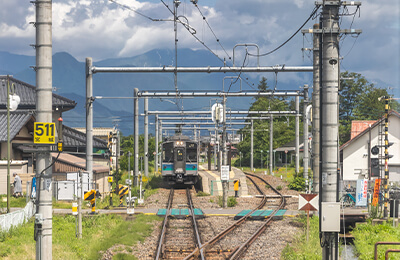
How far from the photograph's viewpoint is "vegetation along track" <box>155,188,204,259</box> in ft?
47.8

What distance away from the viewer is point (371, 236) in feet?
58.0

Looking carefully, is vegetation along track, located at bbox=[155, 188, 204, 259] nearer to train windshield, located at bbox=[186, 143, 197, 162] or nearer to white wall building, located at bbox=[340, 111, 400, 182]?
train windshield, located at bbox=[186, 143, 197, 162]

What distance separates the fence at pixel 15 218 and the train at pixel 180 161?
18057mm

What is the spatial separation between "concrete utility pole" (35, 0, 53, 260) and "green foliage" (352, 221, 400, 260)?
8.38m

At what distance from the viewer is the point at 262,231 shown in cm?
1870

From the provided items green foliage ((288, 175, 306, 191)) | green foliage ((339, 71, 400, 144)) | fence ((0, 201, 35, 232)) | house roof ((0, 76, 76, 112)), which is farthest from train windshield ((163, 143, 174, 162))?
green foliage ((339, 71, 400, 144))

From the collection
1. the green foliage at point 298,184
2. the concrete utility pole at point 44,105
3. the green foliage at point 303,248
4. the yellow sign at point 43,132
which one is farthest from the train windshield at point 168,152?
the yellow sign at point 43,132

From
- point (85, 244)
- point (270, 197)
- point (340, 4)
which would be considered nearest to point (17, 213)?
point (85, 244)

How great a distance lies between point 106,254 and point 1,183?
53.4 ft

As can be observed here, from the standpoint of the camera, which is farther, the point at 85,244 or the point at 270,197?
the point at 270,197

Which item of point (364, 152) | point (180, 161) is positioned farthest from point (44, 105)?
point (364, 152)

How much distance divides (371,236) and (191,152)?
2084 centimetres

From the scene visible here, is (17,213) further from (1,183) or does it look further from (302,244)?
(1,183)

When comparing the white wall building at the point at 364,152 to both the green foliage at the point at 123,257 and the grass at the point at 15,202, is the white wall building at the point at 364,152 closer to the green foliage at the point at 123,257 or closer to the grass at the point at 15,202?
the grass at the point at 15,202
